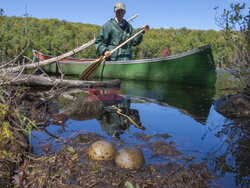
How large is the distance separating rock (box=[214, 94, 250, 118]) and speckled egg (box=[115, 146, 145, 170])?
317 cm

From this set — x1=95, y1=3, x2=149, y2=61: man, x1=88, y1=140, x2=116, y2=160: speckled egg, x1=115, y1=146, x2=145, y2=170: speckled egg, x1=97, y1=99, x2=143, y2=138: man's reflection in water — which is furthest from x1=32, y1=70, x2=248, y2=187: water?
x1=95, y1=3, x2=149, y2=61: man

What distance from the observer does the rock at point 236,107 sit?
476cm

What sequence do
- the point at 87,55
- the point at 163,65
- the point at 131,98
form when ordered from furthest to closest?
the point at 87,55 → the point at 163,65 → the point at 131,98

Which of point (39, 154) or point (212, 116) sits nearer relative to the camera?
point (39, 154)

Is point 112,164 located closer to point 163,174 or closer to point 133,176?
point 133,176

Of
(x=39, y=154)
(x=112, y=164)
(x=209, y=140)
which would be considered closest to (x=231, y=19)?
(x=209, y=140)

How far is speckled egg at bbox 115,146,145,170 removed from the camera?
2348 mm

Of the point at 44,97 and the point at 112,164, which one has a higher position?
the point at 44,97

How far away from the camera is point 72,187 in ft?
6.51

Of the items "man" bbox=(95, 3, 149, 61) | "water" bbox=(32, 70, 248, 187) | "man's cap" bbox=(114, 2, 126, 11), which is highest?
"man's cap" bbox=(114, 2, 126, 11)

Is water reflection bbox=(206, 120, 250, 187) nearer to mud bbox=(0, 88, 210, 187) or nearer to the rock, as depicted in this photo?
mud bbox=(0, 88, 210, 187)

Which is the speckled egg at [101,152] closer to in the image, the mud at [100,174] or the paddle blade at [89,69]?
the mud at [100,174]

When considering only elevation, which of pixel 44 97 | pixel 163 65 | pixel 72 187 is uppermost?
pixel 163 65

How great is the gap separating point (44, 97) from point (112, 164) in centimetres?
264
